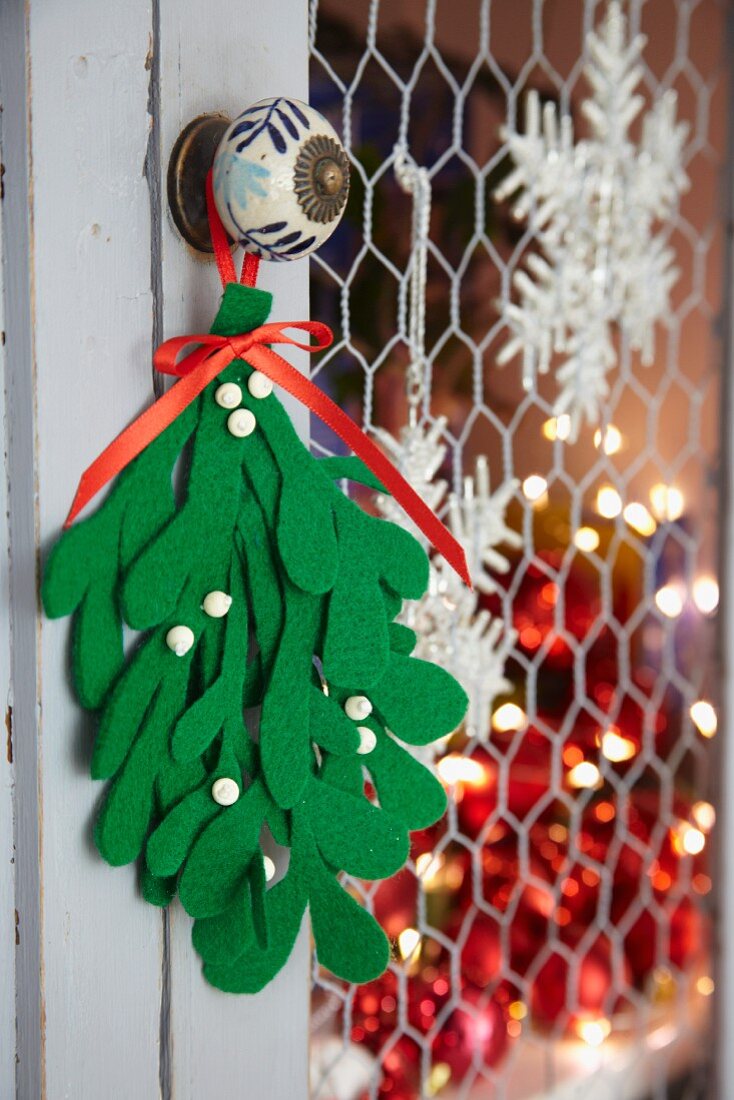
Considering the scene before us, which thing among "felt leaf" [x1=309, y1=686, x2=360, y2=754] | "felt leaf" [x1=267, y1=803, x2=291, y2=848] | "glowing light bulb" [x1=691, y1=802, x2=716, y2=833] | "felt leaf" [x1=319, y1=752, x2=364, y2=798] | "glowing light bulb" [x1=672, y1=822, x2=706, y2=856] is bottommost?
"glowing light bulb" [x1=672, y1=822, x2=706, y2=856]

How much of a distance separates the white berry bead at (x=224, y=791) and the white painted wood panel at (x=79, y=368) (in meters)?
0.06

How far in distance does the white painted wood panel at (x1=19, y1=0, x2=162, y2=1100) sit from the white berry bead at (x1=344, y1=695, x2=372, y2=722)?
0.13m

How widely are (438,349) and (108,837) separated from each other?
390mm

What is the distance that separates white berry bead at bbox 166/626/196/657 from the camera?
17.2 inches

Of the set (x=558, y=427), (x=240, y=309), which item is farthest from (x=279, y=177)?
(x=558, y=427)

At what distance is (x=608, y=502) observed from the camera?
788 millimetres

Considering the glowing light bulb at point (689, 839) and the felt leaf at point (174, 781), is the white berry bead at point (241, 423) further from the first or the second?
the glowing light bulb at point (689, 839)

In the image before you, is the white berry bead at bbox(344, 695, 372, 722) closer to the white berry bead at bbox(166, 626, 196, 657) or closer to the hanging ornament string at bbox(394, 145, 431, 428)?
A: the white berry bead at bbox(166, 626, 196, 657)

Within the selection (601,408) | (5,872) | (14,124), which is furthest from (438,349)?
(5,872)

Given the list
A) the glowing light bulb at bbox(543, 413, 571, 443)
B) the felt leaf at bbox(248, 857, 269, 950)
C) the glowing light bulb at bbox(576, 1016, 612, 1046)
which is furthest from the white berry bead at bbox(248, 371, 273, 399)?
the glowing light bulb at bbox(576, 1016, 612, 1046)

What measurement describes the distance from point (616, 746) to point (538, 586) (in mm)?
174

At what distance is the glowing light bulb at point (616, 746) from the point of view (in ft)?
2.66

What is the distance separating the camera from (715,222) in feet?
2.76

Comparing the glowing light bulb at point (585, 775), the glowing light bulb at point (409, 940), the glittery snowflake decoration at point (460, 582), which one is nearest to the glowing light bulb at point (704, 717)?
the glowing light bulb at point (585, 775)
